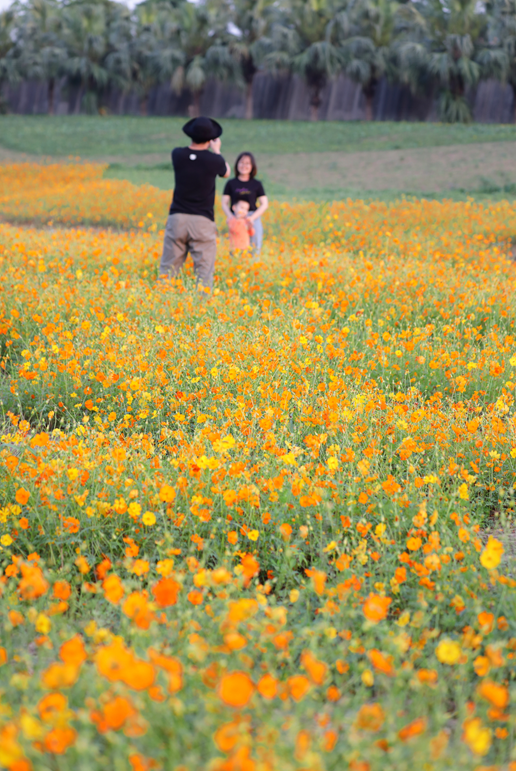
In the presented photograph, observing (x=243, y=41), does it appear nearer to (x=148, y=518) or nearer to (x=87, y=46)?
(x=87, y=46)

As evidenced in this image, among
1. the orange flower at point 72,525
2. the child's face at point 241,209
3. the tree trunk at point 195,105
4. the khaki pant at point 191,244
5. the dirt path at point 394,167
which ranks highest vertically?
the tree trunk at point 195,105

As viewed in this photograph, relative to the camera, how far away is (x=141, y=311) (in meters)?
5.32

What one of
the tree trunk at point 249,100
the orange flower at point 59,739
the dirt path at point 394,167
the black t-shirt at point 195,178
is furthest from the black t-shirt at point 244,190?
the tree trunk at point 249,100

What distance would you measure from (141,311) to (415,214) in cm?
840

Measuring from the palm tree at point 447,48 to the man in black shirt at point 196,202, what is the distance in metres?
32.6

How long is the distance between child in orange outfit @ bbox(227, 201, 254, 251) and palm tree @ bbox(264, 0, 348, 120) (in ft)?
113

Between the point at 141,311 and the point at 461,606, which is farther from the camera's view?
the point at 141,311

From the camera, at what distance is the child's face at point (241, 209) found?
7809mm

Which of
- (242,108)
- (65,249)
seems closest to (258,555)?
(65,249)

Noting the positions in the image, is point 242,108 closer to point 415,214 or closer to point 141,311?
point 415,214

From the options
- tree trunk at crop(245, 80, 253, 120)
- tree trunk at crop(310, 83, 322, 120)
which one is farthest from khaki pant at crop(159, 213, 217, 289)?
tree trunk at crop(245, 80, 253, 120)

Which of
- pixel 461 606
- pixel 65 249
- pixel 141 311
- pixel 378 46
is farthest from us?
pixel 378 46

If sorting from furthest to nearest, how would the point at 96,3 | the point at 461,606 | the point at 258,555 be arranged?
the point at 96,3 < the point at 258,555 < the point at 461,606

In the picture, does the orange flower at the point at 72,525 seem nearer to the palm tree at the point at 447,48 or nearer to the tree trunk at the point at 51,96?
the palm tree at the point at 447,48
